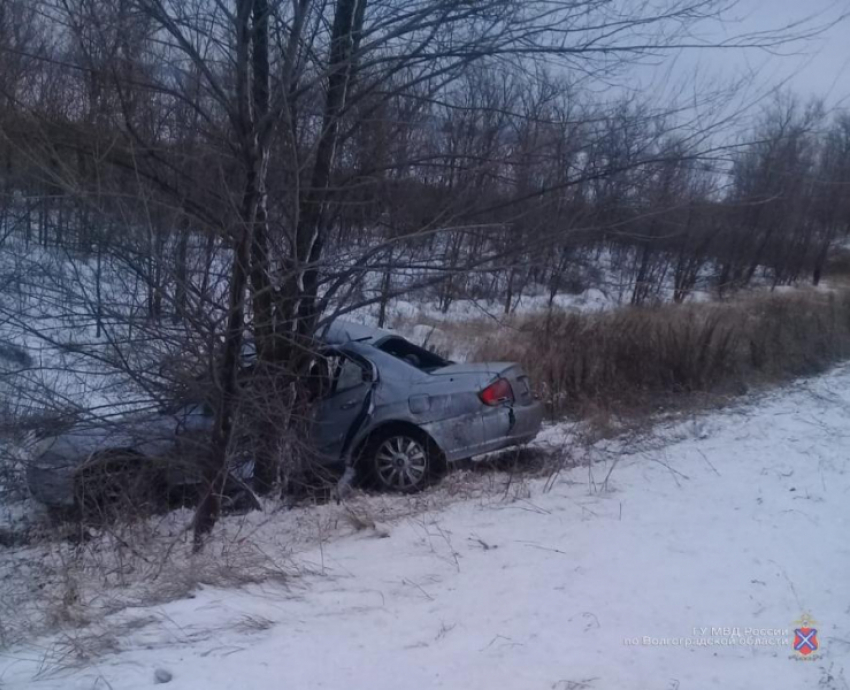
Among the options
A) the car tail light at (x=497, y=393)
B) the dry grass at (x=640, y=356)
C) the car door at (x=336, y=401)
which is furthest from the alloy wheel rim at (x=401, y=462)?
the dry grass at (x=640, y=356)

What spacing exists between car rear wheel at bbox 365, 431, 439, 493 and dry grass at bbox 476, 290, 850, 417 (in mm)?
3074

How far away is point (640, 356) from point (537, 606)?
742cm

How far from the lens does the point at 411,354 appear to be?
8430 millimetres

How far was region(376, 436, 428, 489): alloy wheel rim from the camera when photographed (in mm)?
7316

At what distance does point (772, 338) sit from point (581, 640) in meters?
10.5

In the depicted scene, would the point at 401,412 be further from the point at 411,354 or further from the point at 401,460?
the point at 411,354

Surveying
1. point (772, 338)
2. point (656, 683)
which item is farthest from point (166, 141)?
point (772, 338)

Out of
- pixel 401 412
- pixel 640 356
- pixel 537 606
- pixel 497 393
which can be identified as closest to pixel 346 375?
pixel 401 412

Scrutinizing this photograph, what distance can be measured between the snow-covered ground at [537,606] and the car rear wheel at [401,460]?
2.80ft

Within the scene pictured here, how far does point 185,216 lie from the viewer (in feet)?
19.2

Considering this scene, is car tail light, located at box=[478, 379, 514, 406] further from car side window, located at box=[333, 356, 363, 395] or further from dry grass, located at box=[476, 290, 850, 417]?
dry grass, located at box=[476, 290, 850, 417]

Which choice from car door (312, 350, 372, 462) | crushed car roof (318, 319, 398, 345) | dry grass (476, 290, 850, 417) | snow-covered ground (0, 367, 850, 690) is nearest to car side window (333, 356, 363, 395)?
car door (312, 350, 372, 462)

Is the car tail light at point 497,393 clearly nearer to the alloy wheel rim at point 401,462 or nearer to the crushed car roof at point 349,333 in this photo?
the alloy wheel rim at point 401,462

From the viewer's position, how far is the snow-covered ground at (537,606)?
12.1 feet
